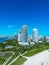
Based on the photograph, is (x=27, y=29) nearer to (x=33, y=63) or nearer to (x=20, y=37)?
(x=20, y=37)

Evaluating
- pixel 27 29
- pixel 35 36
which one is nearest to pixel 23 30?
pixel 27 29

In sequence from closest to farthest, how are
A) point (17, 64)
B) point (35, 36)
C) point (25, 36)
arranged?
point (17, 64) < point (25, 36) < point (35, 36)

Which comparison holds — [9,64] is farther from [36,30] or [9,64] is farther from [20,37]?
[36,30]

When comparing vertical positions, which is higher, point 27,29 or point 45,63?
point 27,29

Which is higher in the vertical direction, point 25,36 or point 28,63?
point 25,36

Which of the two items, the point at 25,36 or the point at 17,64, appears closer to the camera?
the point at 17,64

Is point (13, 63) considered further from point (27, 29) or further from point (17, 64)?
point (27, 29)

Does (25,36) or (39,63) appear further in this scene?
(25,36)

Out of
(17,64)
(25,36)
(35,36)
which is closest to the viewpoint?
(17,64)

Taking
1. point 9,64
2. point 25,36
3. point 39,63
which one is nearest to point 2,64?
point 9,64
